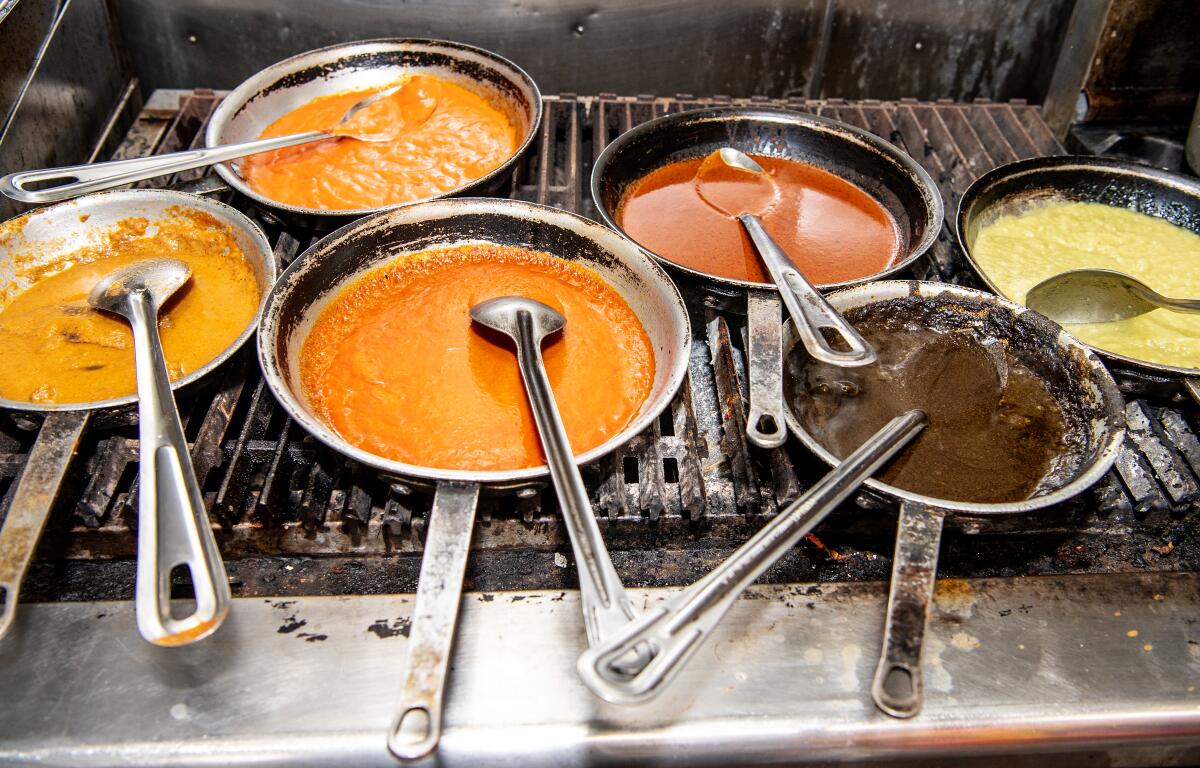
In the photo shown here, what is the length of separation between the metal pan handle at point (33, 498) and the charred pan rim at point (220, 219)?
0.04 m

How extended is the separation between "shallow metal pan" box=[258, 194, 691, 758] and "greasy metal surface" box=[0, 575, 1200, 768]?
6.8 inches

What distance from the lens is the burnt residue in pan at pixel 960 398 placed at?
1.38m

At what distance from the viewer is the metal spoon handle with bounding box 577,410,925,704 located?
3.01 ft

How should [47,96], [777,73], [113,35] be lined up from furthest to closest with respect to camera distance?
1. [777,73]
2. [113,35]
3. [47,96]

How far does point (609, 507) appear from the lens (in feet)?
4.71

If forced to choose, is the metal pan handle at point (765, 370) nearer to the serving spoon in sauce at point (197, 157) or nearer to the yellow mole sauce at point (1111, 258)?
the yellow mole sauce at point (1111, 258)

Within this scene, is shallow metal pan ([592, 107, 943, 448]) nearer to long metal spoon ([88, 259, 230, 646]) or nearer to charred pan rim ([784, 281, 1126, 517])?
Answer: charred pan rim ([784, 281, 1126, 517])

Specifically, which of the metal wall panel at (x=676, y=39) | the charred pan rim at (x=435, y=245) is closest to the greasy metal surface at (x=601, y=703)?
the charred pan rim at (x=435, y=245)

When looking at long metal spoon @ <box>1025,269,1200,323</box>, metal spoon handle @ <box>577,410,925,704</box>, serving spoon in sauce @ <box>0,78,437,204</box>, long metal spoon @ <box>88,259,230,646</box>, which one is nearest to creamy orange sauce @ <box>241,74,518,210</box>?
serving spoon in sauce @ <box>0,78,437,204</box>

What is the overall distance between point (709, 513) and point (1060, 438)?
71 cm

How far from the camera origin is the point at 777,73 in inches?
109

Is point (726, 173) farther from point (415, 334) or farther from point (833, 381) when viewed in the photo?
point (415, 334)

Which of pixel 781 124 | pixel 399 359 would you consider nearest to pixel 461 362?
pixel 399 359

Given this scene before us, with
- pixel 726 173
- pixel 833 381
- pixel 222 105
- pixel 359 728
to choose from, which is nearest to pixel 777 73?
pixel 726 173
